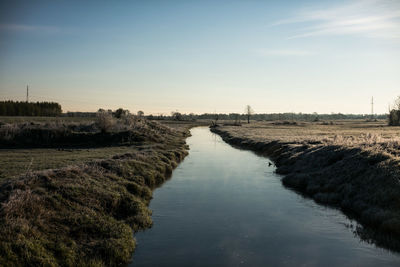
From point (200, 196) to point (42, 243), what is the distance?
1239cm

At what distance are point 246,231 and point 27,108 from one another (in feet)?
467

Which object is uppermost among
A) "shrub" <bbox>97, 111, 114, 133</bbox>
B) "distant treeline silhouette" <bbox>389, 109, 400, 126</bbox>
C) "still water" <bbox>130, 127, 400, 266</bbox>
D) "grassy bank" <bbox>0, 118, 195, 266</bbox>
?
"distant treeline silhouette" <bbox>389, 109, 400, 126</bbox>

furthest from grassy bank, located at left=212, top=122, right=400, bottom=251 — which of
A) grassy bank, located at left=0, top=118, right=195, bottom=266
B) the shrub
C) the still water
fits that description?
the shrub

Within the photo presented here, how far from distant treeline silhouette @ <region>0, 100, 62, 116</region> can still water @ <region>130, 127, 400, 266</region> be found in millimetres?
127279

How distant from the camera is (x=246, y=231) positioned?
15.6m

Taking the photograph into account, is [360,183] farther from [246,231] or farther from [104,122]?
[104,122]

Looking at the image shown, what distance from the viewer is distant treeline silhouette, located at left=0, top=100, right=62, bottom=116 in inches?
5053

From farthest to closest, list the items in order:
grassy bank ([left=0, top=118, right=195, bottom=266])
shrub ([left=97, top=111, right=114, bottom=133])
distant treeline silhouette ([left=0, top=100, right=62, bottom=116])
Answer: distant treeline silhouette ([left=0, top=100, right=62, bottom=116])
shrub ([left=97, top=111, right=114, bottom=133])
grassy bank ([left=0, top=118, right=195, bottom=266])

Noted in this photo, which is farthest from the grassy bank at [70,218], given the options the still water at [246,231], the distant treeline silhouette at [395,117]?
the distant treeline silhouette at [395,117]

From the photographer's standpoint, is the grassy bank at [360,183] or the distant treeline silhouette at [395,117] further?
the distant treeline silhouette at [395,117]

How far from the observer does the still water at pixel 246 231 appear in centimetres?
1276

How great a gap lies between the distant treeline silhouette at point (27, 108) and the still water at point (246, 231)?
12728 cm

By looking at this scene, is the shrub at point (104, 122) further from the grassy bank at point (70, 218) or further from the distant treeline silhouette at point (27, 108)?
the distant treeline silhouette at point (27, 108)

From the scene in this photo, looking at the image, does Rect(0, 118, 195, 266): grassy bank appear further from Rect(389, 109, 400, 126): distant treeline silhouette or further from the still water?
Rect(389, 109, 400, 126): distant treeline silhouette
